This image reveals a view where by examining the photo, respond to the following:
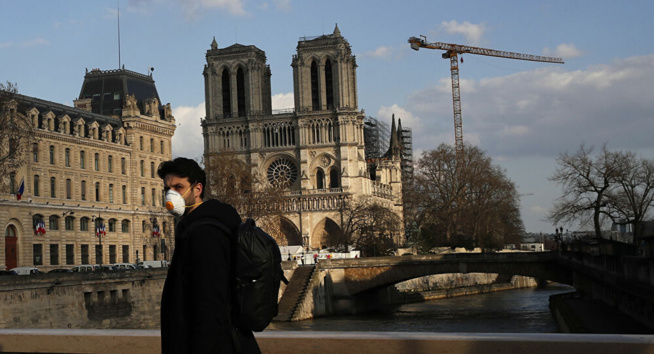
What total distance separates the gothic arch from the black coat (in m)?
98.8

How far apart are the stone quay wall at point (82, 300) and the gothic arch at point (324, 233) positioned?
53.2 m

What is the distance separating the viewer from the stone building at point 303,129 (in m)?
107

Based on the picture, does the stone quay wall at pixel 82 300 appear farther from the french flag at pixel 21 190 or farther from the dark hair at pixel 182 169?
the dark hair at pixel 182 169

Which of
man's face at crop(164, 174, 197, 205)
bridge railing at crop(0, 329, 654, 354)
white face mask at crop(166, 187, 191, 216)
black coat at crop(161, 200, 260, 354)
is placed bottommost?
bridge railing at crop(0, 329, 654, 354)

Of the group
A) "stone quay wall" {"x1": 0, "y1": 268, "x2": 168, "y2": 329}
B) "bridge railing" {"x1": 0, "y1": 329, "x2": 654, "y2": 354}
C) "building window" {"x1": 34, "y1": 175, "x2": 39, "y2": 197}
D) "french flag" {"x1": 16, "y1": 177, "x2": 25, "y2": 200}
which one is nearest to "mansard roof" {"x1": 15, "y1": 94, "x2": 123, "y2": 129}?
"building window" {"x1": 34, "y1": 175, "x2": 39, "y2": 197}

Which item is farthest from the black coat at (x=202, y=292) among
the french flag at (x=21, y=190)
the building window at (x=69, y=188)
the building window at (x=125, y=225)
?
the building window at (x=125, y=225)

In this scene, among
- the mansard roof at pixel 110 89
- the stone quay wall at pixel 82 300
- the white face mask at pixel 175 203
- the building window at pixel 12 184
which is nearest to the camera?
the white face mask at pixel 175 203

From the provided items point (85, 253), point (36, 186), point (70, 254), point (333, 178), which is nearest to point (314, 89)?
point (333, 178)

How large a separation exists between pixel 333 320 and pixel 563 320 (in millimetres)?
22166

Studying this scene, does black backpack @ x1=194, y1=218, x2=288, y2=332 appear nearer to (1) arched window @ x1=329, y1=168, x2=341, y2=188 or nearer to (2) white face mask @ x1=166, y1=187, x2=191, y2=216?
(2) white face mask @ x1=166, y1=187, x2=191, y2=216

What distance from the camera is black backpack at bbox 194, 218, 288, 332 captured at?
6.14 meters

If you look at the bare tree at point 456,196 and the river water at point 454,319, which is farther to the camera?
the bare tree at point 456,196

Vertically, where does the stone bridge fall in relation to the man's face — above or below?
below

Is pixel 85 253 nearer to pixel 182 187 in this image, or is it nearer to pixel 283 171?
pixel 283 171
